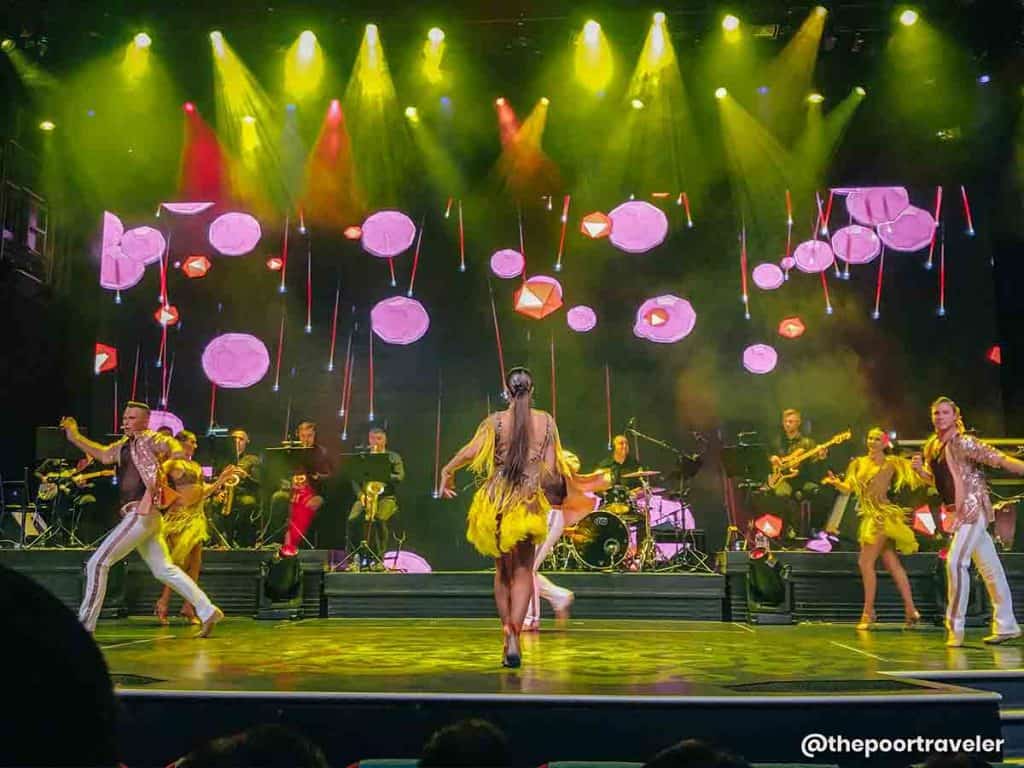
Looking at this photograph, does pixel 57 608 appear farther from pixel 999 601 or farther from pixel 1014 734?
pixel 999 601

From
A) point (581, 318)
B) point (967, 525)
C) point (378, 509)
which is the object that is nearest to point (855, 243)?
point (581, 318)

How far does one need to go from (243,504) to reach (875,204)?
10.9 metres

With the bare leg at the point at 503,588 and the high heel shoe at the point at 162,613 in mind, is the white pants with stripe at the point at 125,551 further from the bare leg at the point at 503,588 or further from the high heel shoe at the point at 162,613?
the bare leg at the point at 503,588

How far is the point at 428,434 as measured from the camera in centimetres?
1570

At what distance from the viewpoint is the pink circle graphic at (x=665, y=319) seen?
15.6m

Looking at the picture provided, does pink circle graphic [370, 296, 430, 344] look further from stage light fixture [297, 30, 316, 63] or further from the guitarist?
the guitarist

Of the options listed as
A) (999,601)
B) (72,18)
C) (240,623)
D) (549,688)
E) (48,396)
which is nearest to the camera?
(549,688)

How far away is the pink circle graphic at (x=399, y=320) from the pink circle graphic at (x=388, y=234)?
0.82 m

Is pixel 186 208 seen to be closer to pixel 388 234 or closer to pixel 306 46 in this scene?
pixel 388 234

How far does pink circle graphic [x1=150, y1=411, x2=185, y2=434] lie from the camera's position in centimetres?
1579

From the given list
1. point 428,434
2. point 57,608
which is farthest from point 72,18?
point 57,608

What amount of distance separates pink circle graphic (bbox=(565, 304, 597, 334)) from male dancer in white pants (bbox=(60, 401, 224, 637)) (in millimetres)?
8365

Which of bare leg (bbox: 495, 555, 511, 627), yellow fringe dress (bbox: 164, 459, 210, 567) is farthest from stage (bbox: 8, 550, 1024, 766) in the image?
yellow fringe dress (bbox: 164, 459, 210, 567)

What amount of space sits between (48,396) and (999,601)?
12886mm
